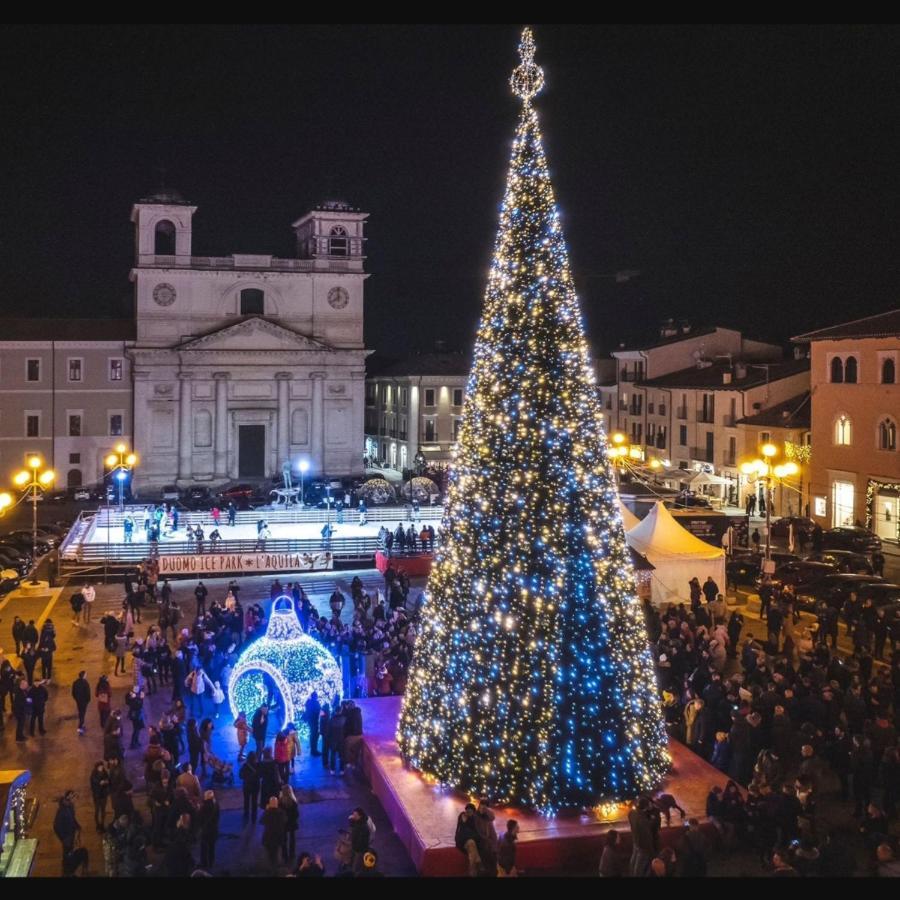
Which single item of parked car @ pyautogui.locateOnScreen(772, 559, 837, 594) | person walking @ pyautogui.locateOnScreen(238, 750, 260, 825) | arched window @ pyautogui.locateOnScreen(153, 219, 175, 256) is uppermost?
arched window @ pyautogui.locateOnScreen(153, 219, 175, 256)

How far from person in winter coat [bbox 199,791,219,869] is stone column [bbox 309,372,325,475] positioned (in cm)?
4757

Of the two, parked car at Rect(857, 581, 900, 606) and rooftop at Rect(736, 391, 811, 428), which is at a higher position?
rooftop at Rect(736, 391, 811, 428)

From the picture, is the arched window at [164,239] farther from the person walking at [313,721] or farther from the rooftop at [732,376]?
the person walking at [313,721]

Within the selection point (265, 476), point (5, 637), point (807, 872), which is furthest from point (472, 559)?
point (265, 476)

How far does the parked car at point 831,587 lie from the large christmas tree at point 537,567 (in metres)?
15.7

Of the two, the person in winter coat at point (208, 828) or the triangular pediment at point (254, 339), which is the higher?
the triangular pediment at point (254, 339)

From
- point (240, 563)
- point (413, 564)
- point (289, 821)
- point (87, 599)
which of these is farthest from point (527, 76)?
point (240, 563)

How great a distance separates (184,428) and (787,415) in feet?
106

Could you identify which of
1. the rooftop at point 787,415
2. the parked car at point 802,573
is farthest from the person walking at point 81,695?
the rooftop at point 787,415

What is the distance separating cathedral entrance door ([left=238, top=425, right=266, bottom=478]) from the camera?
57.9m

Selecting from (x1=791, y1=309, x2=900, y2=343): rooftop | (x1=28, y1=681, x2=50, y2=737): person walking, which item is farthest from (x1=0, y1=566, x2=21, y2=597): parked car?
(x1=791, y1=309, x2=900, y2=343): rooftop

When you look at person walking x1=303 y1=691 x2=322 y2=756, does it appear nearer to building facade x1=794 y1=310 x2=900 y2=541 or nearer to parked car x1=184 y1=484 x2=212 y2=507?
building facade x1=794 y1=310 x2=900 y2=541

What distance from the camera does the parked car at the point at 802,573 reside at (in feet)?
91.5

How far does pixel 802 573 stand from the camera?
92.5 feet
